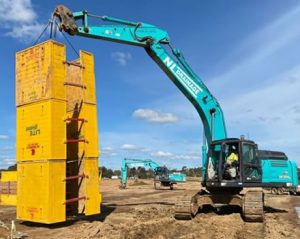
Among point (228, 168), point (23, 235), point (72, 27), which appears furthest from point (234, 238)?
point (72, 27)

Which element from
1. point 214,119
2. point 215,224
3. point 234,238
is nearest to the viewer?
point 234,238

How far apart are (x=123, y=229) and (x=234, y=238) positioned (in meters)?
2.79

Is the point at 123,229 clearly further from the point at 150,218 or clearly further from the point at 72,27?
the point at 72,27

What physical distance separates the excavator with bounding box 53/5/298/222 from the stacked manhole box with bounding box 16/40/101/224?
1.71 meters

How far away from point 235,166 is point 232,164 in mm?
112

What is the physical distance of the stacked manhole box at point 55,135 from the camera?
12.0m

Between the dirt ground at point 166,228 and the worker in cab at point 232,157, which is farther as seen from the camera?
the worker in cab at point 232,157

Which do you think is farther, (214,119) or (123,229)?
(214,119)

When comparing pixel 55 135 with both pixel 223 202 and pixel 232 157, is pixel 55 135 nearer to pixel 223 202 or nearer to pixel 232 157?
pixel 232 157

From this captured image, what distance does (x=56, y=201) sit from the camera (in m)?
11.9

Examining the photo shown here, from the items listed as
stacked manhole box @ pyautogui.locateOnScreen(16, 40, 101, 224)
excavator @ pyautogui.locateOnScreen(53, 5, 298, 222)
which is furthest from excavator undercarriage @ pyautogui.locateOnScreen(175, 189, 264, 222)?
stacked manhole box @ pyautogui.locateOnScreen(16, 40, 101, 224)

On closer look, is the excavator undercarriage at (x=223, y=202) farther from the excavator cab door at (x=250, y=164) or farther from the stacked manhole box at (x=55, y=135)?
the stacked manhole box at (x=55, y=135)

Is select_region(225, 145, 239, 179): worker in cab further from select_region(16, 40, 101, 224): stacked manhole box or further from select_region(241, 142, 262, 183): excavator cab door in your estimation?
select_region(16, 40, 101, 224): stacked manhole box

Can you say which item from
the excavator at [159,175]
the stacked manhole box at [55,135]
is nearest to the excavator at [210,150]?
the stacked manhole box at [55,135]
